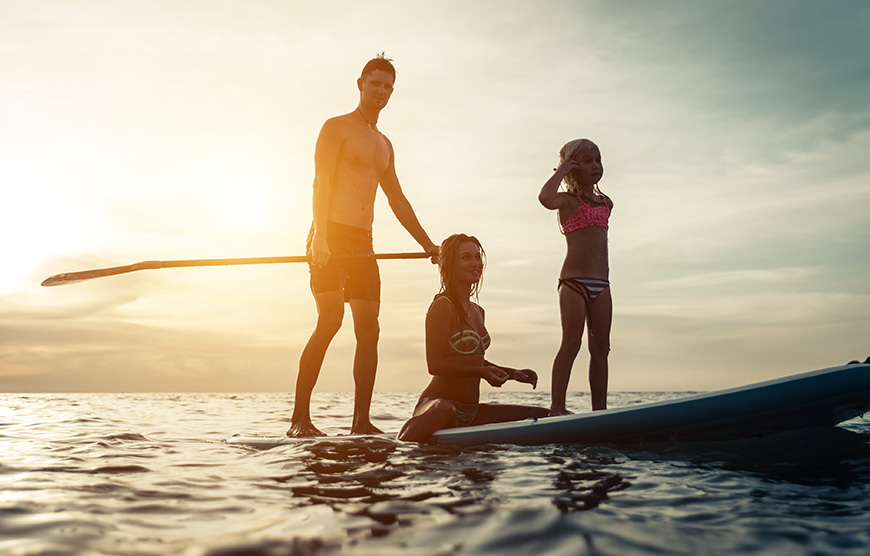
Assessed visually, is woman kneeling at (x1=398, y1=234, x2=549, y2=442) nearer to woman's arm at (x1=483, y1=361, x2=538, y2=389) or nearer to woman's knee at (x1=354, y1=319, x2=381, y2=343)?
woman's arm at (x1=483, y1=361, x2=538, y2=389)

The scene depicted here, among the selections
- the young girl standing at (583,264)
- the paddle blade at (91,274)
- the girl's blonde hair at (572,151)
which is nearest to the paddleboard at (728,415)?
the young girl standing at (583,264)

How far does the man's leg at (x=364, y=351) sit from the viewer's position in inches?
207

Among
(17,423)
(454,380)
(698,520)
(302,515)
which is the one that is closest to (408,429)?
(454,380)

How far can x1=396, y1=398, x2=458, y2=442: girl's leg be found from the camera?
4.21 meters

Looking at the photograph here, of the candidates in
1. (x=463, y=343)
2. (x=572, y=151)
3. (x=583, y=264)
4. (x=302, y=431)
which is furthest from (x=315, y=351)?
(x=572, y=151)

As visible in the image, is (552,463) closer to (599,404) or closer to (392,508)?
(392,508)

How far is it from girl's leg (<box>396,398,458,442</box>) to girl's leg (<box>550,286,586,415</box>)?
0.92 m

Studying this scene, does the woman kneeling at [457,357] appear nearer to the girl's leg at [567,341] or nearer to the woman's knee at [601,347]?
the girl's leg at [567,341]

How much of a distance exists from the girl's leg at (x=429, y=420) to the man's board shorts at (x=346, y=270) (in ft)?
4.51

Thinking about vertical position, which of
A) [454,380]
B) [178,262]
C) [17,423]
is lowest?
[17,423]

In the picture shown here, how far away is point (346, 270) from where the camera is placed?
5293mm

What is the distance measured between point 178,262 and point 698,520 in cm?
504

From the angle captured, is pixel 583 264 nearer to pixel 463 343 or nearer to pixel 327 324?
pixel 463 343

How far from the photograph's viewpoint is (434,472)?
3180 mm
